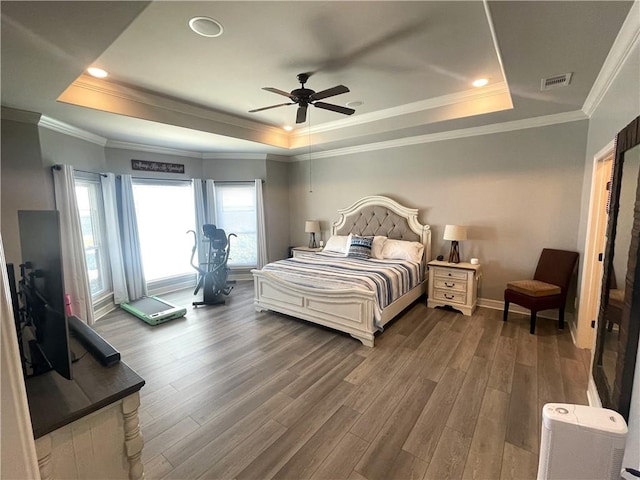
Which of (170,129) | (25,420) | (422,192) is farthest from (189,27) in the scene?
(422,192)

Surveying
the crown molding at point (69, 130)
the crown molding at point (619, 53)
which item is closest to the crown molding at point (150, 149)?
the crown molding at point (69, 130)

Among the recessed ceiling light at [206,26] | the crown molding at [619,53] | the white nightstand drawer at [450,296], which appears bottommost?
the white nightstand drawer at [450,296]

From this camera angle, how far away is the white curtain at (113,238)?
14.0 feet

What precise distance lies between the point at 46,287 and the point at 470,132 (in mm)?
4668

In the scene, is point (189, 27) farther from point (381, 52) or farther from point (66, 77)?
point (381, 52)

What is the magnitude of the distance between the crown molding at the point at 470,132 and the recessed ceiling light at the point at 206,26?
320cm

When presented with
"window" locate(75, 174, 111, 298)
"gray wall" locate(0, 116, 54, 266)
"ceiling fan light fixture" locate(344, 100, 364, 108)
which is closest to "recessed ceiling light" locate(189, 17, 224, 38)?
"ceiling fan light fixture" locate(344, 100, 364, 108)

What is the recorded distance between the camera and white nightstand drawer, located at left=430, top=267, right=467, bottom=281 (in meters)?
3.90

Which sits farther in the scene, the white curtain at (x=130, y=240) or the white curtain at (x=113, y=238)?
the white curtain at (x=130, y=240)

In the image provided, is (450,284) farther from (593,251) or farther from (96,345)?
(96,345)

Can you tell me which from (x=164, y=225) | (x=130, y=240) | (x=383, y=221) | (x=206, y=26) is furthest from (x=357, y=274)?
(x=164, y=225)

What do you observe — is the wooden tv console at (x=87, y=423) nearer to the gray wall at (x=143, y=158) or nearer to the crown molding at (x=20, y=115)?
the crown molding at (x=20, y=115)

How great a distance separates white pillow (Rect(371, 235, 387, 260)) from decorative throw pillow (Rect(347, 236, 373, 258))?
0.07m

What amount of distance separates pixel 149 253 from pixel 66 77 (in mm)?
3283
